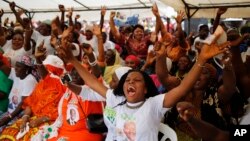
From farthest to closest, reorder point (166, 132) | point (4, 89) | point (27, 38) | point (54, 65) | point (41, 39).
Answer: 1. point (41, 39)
2. point (27, 38)
3. point (4, 89)
4. point (54, 65)
5. point (166, 132)

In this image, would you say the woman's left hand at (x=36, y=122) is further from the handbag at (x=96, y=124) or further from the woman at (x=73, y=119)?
the handbag at (x=96, y=124)

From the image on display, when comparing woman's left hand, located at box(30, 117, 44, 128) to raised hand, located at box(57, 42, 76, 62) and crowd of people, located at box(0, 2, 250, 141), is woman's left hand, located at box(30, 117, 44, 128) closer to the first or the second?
crowd of people, located at box(0, 2, 250, 141)

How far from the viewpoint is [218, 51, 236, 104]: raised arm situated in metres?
2.68

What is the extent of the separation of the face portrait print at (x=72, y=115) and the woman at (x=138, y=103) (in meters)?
0.51

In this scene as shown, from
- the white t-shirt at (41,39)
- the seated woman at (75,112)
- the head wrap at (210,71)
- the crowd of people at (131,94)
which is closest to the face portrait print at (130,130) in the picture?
the crowd of people at (131,94)

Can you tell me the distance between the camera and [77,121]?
3473 mm

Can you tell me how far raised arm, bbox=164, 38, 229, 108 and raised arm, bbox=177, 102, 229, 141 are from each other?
0.33 meters

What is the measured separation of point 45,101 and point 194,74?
6.77 feet

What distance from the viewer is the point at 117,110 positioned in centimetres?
297

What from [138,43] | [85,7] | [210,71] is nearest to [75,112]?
[210,71]

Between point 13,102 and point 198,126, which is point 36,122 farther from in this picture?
point 198,126

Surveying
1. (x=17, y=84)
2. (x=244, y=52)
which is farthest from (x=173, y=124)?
(x=17, y=84)

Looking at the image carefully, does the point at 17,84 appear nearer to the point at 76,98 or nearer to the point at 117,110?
the point at 76,98

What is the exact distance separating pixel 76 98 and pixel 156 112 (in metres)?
1.07
